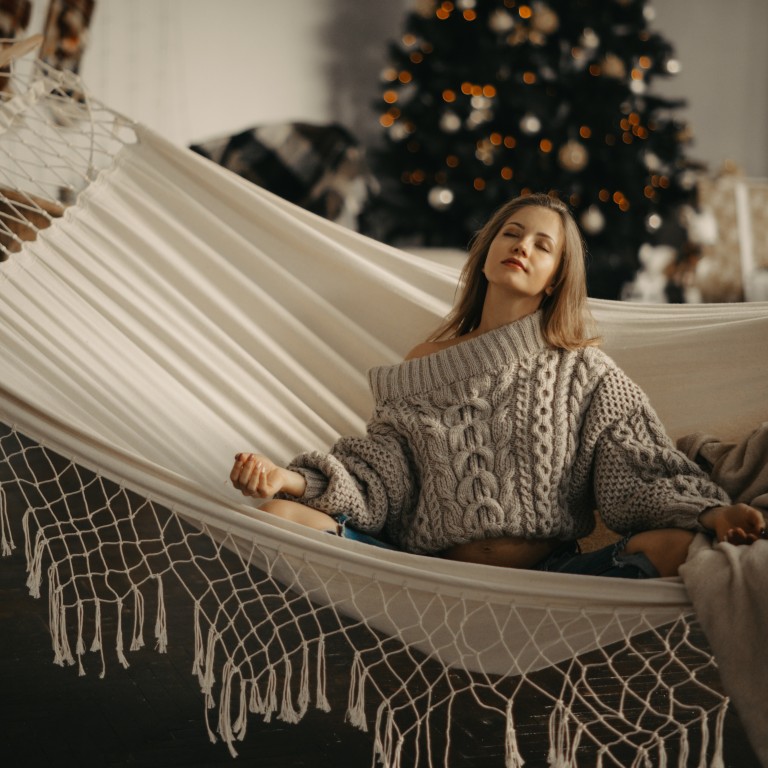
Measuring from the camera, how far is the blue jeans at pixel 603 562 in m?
1.22

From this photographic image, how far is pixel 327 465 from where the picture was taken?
1.37m

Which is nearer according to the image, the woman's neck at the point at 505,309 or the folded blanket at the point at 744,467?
the folded blanket at the point at 744,467

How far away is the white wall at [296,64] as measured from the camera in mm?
3895

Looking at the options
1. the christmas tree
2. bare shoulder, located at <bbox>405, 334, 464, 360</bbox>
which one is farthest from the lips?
the christmas tree

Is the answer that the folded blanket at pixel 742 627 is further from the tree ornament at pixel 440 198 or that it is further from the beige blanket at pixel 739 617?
the tree ornament at pixel 440 198

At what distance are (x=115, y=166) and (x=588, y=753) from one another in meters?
1.23

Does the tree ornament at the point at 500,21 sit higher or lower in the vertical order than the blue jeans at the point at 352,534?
higher

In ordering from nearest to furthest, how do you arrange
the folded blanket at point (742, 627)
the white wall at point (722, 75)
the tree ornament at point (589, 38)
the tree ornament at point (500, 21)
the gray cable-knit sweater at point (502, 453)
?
the folded blanket at point (742, 627), the gray cable-knit sweater at point (502, 453), the tree ornament at point (500, 21), the tree ornament at point (589, 38), the white wall at point (722, 75)

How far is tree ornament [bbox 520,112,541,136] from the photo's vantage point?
12.7 feet

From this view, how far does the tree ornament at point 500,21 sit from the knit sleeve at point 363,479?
110 inches

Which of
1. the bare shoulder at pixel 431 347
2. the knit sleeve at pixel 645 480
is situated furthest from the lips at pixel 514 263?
the knit sleeve at pixel 645 480

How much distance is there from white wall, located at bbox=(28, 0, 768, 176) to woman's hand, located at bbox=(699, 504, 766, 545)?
3146mm

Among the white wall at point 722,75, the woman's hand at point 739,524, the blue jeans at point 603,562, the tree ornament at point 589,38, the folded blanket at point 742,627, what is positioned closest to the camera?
the folded blanket at point 742,627

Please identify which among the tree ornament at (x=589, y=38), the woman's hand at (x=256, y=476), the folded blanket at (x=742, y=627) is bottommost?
the woman's hand at (x=256, y=476)
